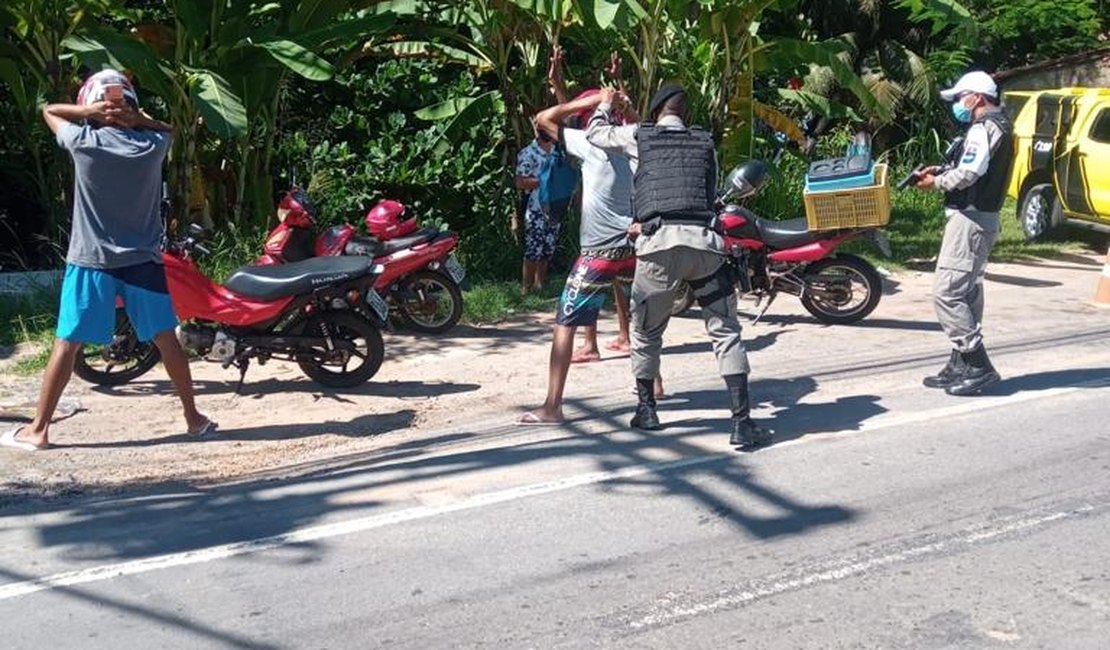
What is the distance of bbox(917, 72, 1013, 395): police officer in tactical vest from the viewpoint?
802 cm

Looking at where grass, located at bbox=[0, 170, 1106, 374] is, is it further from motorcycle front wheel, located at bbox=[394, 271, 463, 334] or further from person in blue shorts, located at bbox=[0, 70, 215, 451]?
person in blue shorts, located at bbox=[0, 70, 215, 451]

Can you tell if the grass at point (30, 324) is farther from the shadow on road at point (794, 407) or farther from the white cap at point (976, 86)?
the white cap at point (976, 86)

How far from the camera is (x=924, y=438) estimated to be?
7.32 meters

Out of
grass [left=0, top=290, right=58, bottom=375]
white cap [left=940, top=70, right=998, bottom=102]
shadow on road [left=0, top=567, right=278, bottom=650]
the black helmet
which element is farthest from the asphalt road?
grass [left=0, top=290, right=58, bottom=375]

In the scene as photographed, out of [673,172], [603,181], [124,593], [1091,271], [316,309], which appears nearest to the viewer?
[124,593]

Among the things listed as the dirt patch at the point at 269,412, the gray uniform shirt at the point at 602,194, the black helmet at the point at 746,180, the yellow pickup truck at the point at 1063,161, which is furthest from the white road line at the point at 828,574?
the yellow pickup truck at the point at 1063,161

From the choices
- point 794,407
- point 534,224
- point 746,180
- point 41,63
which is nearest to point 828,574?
point 794,407

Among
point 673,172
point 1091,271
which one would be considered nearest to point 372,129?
point 673,172

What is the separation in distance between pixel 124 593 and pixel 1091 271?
11.5 meters

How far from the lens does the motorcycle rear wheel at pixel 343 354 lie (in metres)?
8.56

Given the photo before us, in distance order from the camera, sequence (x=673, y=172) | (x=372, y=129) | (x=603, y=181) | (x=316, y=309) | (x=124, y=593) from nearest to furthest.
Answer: (x=124, y=593), (x=673, y=172), (x=603, y=181), (x=316, y=309), (x=372, y=129)

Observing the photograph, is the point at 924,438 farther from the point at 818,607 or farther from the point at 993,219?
the point at 818,607

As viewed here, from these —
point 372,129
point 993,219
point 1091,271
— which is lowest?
point 1091,271

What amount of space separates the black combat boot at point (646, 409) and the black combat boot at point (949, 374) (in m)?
2.02
